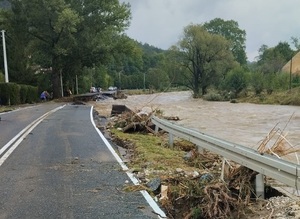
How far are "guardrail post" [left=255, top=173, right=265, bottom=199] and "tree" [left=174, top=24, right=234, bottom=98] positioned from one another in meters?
71.8

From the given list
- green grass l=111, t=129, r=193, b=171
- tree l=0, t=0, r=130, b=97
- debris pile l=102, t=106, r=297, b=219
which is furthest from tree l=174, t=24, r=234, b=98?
debris pile l=102, t=106, r=297, b=219

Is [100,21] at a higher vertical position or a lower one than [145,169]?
higher

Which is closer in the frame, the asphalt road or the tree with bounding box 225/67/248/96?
the asphalt road

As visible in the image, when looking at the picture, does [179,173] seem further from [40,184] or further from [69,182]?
[40,184]

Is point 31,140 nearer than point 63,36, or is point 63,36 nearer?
point 31,140

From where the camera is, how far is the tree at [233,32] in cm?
11044

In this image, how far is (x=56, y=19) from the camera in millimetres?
47906

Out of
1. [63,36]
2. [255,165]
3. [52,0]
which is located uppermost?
[52,0]

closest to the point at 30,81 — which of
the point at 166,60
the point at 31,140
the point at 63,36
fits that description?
the point at 63,36

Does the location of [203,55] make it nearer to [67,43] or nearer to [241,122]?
[67,43]

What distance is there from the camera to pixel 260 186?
5941mm

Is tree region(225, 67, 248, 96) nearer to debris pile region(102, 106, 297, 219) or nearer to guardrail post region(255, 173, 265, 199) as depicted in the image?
Result: debris pile region(102, 106, 297, 219)

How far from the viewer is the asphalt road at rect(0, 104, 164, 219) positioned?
563 centimetres

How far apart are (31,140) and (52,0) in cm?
3811
